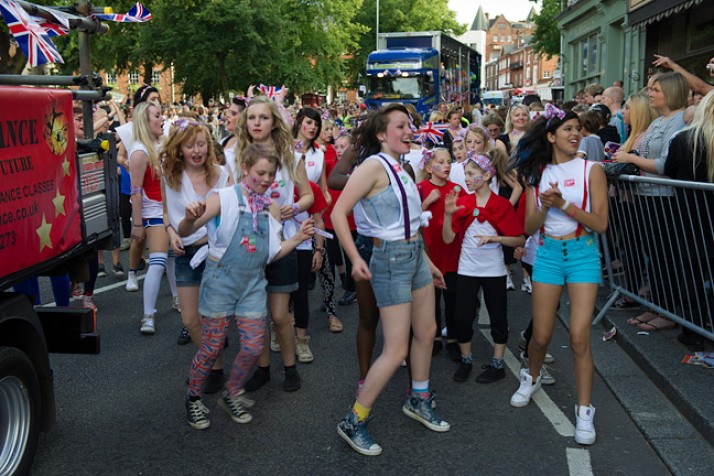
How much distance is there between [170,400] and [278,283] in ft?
3.59

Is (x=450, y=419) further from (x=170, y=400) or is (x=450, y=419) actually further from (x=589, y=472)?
(x=170, y=400)

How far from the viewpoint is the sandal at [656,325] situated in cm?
599

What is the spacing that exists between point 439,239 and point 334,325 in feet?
5.57

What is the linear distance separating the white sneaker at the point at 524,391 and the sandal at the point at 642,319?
67.0 inches

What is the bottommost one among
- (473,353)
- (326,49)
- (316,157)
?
(473,353)

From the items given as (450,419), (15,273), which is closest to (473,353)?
(450,419)

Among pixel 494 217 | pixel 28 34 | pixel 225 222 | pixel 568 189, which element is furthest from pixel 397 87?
pixel 28 34

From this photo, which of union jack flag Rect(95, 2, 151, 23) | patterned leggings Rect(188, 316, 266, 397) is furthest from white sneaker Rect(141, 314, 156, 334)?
union jack flag Rect(95, 2, 151, 23)

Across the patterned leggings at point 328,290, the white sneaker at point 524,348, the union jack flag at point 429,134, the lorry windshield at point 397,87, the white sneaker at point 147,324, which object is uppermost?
the lorry windshield at point 397,87

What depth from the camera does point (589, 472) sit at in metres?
3.80

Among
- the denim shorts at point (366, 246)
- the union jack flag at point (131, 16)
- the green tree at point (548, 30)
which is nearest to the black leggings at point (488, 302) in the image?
the denim shorts at point (366, 246)

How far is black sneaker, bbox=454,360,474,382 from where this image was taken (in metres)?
5.26

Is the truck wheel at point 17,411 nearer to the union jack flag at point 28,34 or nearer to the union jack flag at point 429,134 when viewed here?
the union jack flag at point 28,34

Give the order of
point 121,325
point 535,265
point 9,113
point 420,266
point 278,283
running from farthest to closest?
point 121,325 → point 278,283 → point 535,265 → point 420,266 → point 9,113
